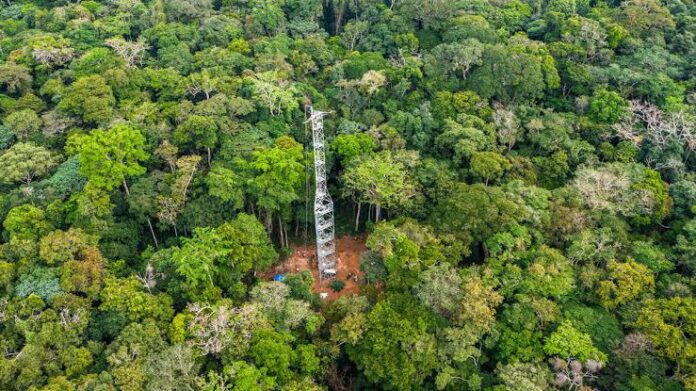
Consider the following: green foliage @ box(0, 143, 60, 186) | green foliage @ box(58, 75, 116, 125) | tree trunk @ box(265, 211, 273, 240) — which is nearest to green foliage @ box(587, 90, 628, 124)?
tree trunk @ box(265, 211, 273, 240)

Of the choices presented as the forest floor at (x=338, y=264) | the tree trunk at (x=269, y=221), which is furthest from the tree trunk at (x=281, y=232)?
the forest floor at (x=338, y=264)

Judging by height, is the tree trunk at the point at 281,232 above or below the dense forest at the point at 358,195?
below

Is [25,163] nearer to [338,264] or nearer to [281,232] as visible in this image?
[281,232]

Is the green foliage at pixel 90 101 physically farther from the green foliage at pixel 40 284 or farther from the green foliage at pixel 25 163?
the green foliage at pixel 40 284

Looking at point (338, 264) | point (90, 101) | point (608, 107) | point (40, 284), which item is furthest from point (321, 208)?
point (608, 107)

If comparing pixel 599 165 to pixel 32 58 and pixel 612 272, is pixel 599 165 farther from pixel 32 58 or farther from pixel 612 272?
pixel 32 58

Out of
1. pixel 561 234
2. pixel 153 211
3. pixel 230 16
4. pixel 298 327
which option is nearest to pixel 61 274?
pixel 153 211

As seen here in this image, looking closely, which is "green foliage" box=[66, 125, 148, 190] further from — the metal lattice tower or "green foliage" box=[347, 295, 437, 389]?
"green foliage" box=[347, 295, 437, 389]
